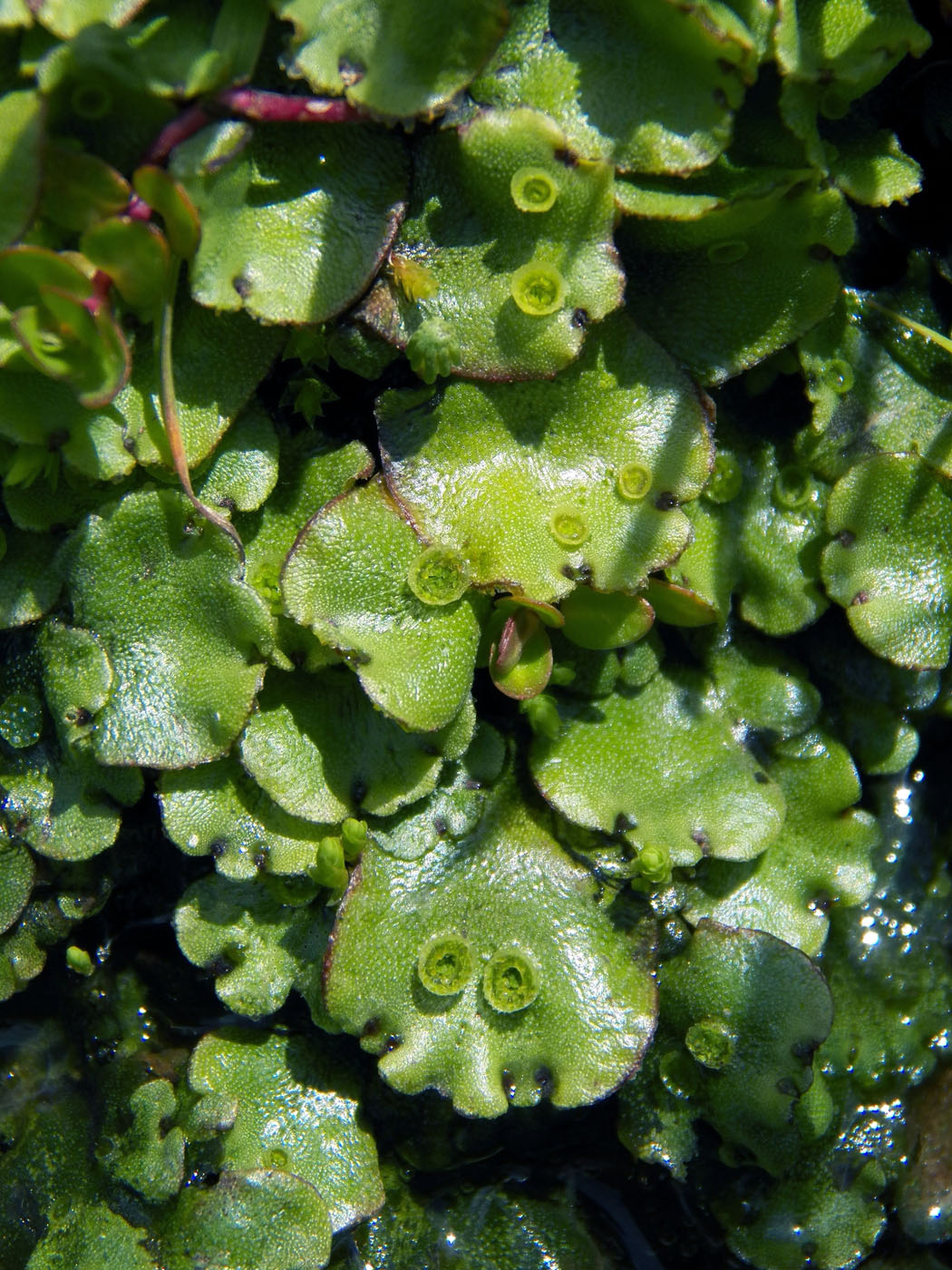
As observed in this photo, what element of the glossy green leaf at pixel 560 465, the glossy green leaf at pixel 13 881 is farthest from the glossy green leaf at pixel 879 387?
the glossy green leaf at pixel 13 881

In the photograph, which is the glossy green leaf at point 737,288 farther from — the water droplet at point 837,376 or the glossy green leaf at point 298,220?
the glossy green leaf at point 298,220

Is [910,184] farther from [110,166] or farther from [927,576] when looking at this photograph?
[110,166]

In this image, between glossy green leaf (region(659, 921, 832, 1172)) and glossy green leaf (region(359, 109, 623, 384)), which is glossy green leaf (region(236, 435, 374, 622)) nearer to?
glossy green leaf (region(359, 109, 623, 384))

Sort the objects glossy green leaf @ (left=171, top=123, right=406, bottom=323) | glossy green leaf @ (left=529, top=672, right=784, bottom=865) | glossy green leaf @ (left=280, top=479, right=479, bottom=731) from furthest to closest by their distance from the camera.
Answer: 1. glossy green leaf @ (left=529, top=672, right=784, bottom=865)
2. glossy green leaf @ (left=280, top=479, right=479, bottom=731)
3. glossy green leaf @ (left=171, top=123, right=406, bottom=323)

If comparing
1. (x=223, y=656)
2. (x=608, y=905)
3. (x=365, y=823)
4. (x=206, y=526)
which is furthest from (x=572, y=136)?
(x=608, y=905)

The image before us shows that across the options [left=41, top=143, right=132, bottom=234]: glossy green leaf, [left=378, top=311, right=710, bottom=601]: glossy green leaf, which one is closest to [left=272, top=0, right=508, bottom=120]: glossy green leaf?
[left=41, top=143, right=132, bottom=234]: glossy green leaf

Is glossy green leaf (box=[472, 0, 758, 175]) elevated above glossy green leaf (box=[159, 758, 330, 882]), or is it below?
above
